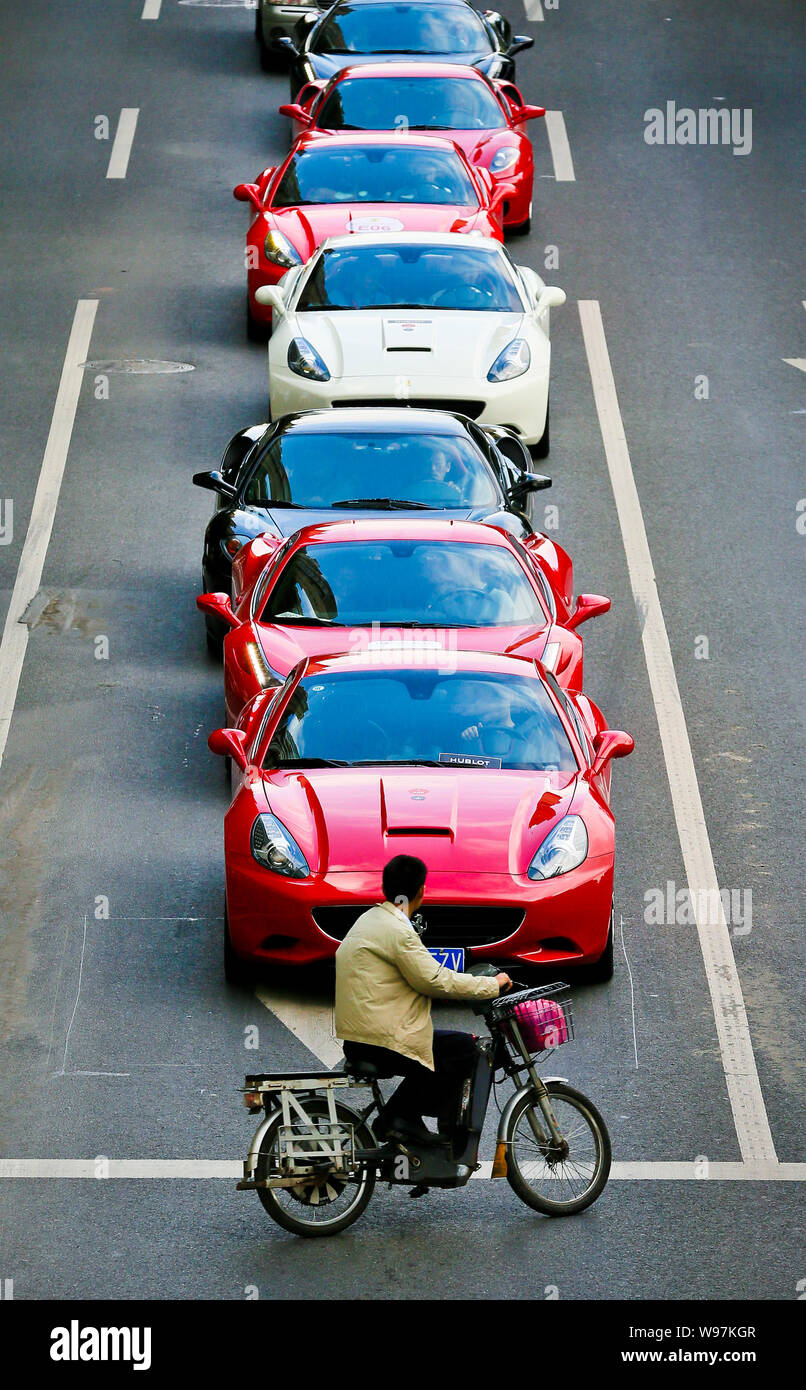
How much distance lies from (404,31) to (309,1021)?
1714cm

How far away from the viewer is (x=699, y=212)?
24.6 m

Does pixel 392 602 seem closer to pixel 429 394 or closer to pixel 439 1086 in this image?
→ pixel 429 394

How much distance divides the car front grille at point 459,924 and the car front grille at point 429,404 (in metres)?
6.98

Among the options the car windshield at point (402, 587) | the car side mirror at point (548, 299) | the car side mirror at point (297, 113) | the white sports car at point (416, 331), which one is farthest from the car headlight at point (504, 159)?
the car windshield at point (402, 587)

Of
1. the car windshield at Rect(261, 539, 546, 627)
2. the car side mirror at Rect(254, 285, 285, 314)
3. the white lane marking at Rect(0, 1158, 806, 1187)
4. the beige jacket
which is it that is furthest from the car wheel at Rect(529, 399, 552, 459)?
the beige jacket

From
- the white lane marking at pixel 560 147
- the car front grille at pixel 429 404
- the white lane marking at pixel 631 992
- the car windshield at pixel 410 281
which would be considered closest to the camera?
the white lane marking at pixel 631 992

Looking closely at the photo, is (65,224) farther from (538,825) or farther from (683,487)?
(538,825)

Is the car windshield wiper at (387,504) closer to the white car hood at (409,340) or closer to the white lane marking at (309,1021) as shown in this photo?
the white car hood at (409,340)

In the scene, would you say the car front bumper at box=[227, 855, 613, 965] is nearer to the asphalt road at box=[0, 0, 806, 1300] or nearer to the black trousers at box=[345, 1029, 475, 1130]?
the asphalt road at box=[0, 0, 806, 1300]

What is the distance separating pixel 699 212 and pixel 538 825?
15157 millimetres

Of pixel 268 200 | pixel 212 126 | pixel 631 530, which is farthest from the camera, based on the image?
pixel 212 126

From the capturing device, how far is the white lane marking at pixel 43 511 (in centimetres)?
1504

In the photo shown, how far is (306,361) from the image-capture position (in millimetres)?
17297

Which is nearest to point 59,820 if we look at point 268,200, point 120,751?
point 120,751
